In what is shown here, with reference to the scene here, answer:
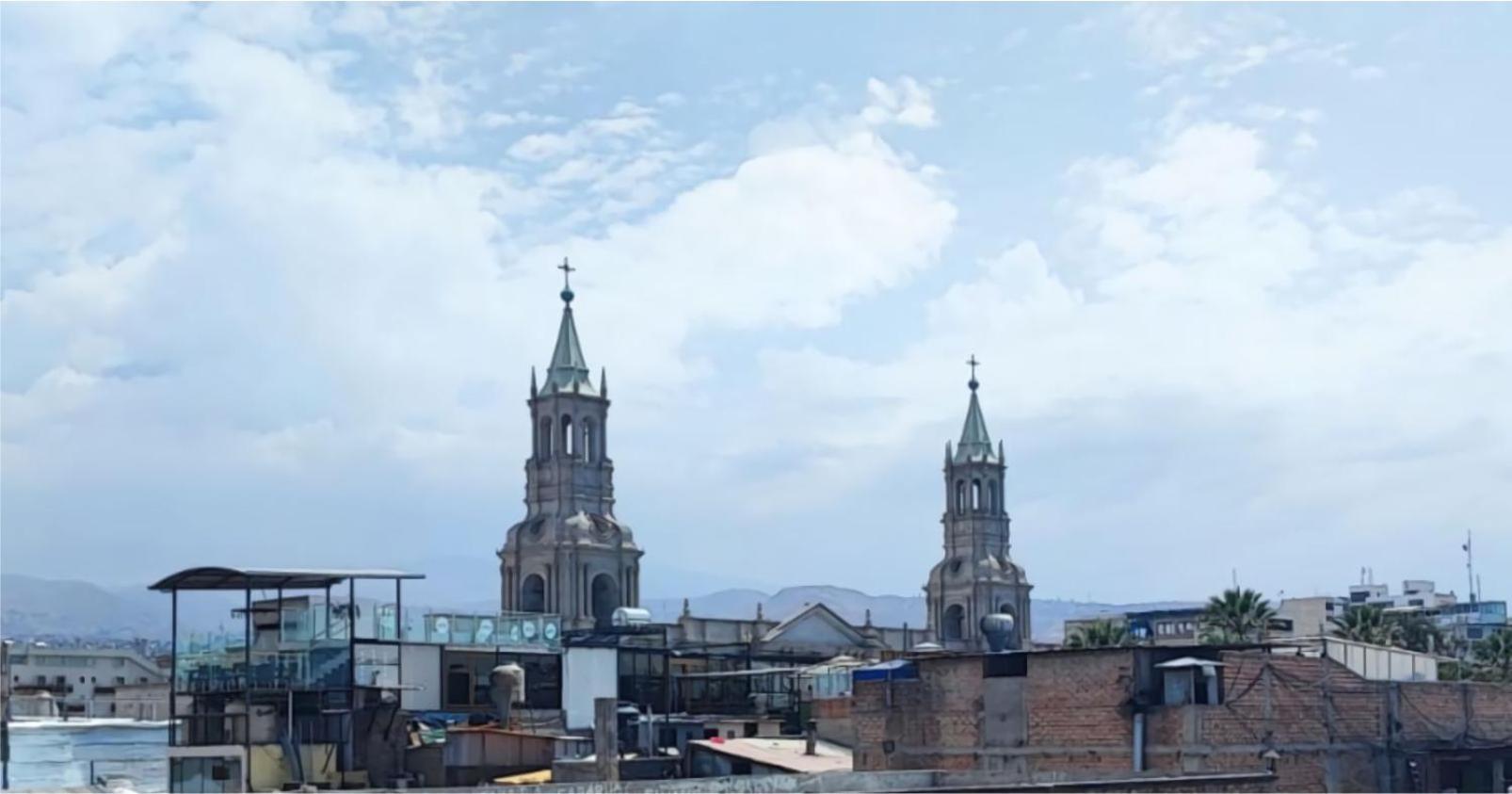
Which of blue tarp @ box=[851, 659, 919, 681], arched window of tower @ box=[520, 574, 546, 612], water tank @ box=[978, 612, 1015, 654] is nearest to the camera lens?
blue tarp @ box=[851, 659, 919, 681]

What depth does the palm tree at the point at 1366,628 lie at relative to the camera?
8488cm

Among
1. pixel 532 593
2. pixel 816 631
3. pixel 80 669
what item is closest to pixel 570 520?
pixel 532 593

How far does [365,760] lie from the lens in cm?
4497

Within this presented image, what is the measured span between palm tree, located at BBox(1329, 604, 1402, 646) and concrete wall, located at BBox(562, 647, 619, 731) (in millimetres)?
36818

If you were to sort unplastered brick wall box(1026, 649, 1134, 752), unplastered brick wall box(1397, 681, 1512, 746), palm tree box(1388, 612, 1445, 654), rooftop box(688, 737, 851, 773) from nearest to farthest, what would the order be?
unplastered brick wall box(1026, 649, 1134, 752)
unplastered brick wall box(1397, 681, 1512, 746)
rooftop box(688, 737, 851, 773)
palm tree box(1388, 612, 1445, 654)

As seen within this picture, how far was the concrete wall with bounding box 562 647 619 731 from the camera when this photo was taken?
5744 cm

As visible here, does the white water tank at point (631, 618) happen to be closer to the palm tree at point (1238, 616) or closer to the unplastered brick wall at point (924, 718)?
the palm tree at point (1238, 616)

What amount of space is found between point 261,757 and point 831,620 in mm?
61704

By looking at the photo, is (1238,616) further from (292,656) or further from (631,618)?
(292,656)

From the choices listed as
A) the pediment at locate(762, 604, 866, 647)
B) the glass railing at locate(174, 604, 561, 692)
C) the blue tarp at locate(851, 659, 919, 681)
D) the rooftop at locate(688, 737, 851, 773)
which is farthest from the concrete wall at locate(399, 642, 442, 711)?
the pediment at locate(762, 604, 866, 647)

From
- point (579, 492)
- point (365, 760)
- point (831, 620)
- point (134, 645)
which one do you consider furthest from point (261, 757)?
point (134, 645)

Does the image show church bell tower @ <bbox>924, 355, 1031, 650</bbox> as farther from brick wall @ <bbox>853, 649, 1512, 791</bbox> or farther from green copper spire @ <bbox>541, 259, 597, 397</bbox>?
brick wall @ <bbox>853, 649, 1512, 791</bbox>

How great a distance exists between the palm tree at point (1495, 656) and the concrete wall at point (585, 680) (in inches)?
1668

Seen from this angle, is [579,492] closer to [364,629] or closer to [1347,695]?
[364,629]
